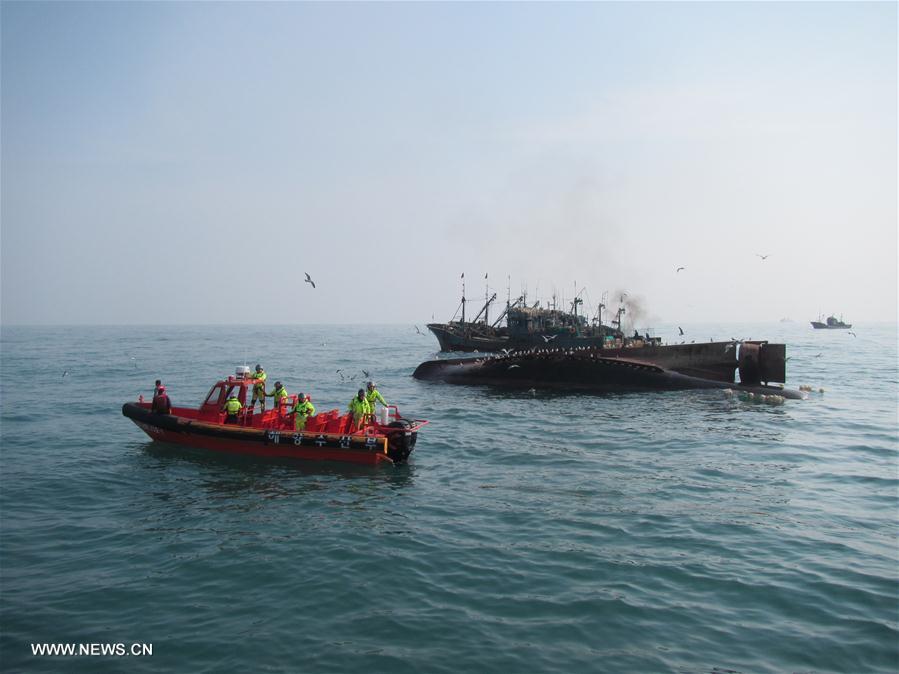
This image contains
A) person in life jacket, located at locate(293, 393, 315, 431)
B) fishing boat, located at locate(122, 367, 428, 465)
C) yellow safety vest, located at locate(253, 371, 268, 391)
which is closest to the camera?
fishing boat, located at locate(122, 367, 428, 465)

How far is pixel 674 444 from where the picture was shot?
23.2 metres

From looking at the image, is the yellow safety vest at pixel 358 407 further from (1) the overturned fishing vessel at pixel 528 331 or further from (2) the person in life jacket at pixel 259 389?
(1) the overturned fishing vessel at pixel 528 331

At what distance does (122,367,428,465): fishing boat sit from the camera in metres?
19.3

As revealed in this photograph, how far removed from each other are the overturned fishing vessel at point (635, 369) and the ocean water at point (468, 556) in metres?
15.0

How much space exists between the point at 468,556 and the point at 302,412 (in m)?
9.66

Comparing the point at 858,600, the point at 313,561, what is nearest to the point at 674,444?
the point at 858,600

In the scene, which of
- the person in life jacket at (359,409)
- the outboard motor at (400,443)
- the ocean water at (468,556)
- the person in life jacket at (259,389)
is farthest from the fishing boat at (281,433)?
the ocean water at (468,556)

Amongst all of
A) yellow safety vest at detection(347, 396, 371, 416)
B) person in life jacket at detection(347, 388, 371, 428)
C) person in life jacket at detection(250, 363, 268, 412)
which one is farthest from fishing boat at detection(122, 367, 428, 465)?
yellow safety vest at detection(347, 396, 371, 416)

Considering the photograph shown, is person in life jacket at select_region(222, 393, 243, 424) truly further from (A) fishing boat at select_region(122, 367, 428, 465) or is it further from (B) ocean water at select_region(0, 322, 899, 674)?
(B) ocean water at select_region(0, 322, 899, 674)

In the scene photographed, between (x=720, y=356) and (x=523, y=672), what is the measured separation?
42.2 metres

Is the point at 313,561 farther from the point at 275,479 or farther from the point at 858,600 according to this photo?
the point at 858,600

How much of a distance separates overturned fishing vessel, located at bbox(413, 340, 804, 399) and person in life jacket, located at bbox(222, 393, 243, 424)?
2429 cm

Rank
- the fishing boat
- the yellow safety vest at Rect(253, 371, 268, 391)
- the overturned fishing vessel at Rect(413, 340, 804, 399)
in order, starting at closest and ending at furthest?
1. the fishing boat
2. the yellow safety vest at Rect(253, 371, 268, 391)
3. the overturned fishing vessel at Rect(413, 340, 804, 399)

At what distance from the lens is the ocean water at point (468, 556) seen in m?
8.93
